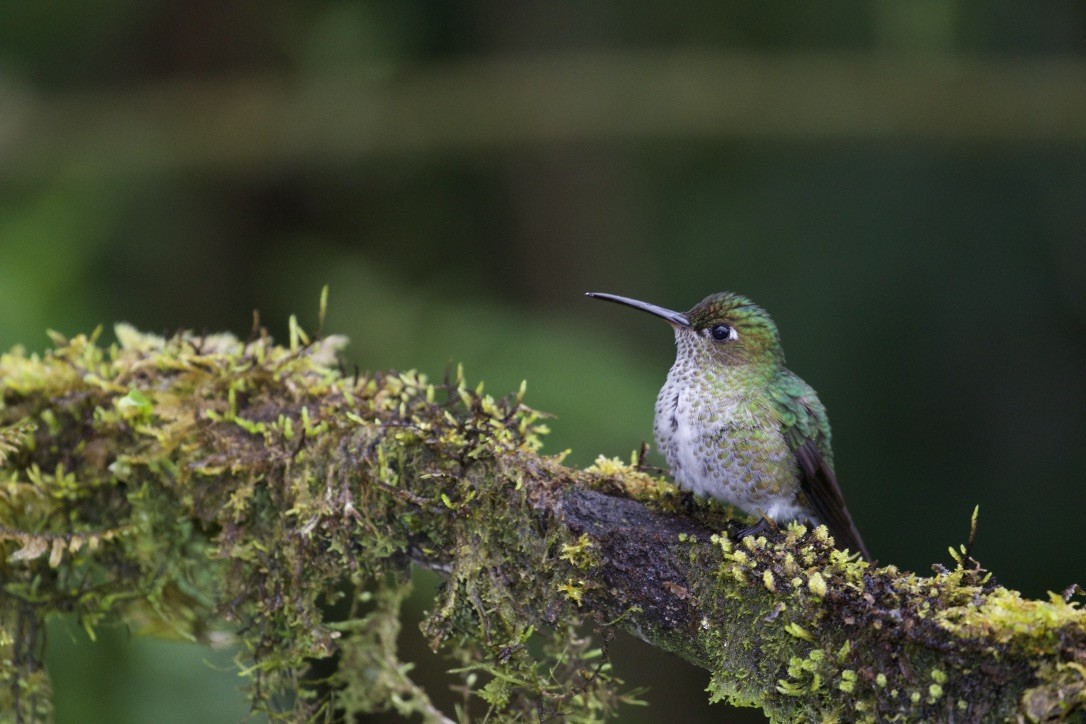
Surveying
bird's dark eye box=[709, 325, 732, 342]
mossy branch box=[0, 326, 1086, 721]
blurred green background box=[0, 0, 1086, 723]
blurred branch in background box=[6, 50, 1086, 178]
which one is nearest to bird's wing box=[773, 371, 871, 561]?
bird's dark eye box=[709, 325, 732, 342]

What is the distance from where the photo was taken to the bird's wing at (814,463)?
2885mm

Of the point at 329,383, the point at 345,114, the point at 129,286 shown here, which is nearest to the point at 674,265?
the point at 345,114

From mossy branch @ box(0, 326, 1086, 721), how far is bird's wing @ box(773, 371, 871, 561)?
36 centimetres

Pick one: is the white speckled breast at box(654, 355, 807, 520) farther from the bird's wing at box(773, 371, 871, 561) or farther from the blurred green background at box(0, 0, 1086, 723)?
the blurred green background at box(0, 0, 1086, 723)

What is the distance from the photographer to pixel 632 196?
7.85 metres

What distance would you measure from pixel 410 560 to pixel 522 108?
481 cm

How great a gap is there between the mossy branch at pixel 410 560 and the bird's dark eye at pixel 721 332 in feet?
1.87

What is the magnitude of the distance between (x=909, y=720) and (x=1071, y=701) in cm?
29

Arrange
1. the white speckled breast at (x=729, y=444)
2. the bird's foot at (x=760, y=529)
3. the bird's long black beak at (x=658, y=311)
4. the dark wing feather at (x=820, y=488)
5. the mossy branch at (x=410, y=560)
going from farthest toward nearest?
1. the bird's long black beak at (x=658, y=311)
2. the dark wing feather at (x=820, y=488)
3. the white speckled breast at (x=729, y=444)
4. the bird's foot at (x=760, y=529)
5. the mossy branch at (x=410, y=560)

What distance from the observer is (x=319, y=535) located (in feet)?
8.71

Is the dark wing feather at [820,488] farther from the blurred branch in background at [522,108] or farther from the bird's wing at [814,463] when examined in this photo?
the blurred branch in background at [522,108]

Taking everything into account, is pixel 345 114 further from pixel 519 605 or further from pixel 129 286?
pixel 519 605

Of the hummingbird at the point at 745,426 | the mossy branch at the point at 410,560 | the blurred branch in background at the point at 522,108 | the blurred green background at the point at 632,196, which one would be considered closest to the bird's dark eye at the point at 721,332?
the hummingbird at the point at 745,426

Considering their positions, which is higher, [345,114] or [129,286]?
[345,114]
